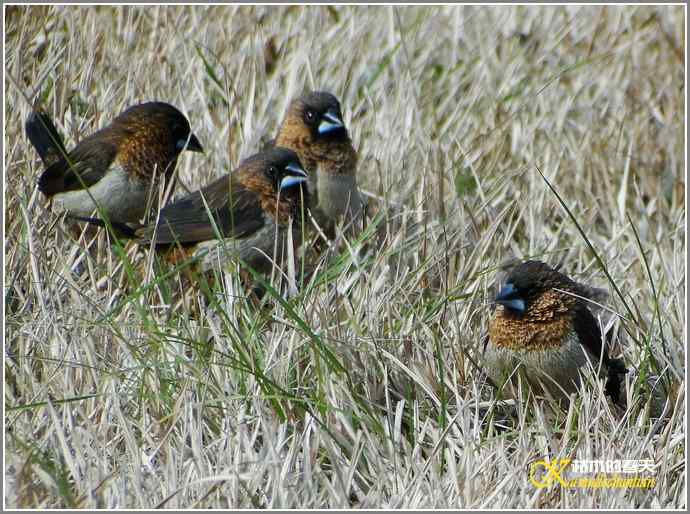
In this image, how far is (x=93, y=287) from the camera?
13.1ft

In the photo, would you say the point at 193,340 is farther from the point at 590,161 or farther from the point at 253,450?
the point at 590,161

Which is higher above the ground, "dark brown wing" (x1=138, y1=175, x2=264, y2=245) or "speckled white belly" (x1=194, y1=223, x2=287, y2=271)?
"dark brown wing" (x1=138, y1=175, x2=264, y2=245)

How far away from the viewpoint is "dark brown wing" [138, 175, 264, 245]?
4.51 metres

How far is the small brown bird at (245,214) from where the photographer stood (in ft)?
14.8

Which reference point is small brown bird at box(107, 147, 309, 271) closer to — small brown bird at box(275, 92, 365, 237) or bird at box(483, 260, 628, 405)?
small brown bird at box(275, 92, 365, 237)

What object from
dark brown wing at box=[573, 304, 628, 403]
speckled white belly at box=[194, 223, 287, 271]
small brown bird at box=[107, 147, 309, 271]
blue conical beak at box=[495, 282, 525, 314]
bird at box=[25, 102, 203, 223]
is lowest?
dark brown wing at box=[573, 304, 628, 403]

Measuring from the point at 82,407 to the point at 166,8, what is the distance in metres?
3.14

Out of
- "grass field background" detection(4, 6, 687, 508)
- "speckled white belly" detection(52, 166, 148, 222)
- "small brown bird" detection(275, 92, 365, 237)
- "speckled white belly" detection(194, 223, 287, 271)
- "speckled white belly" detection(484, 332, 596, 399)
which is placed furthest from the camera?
"small brown bird" detection(275, 92, 365, 237)

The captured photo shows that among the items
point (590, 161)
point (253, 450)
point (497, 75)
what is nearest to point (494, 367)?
point (253, 450)

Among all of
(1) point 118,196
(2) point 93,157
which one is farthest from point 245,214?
(2) point 93,157

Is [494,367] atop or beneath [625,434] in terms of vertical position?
atop

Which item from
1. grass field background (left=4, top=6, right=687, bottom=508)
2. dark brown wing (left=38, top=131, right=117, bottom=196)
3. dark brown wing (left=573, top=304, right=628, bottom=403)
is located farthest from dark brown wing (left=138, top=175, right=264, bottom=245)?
dark brown wing (left=573, top=304, right=628, bottom=403)

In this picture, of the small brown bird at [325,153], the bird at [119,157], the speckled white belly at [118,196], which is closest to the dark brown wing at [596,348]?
the small brown bird at [325,153]

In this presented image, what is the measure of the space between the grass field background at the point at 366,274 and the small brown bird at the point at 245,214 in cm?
20
